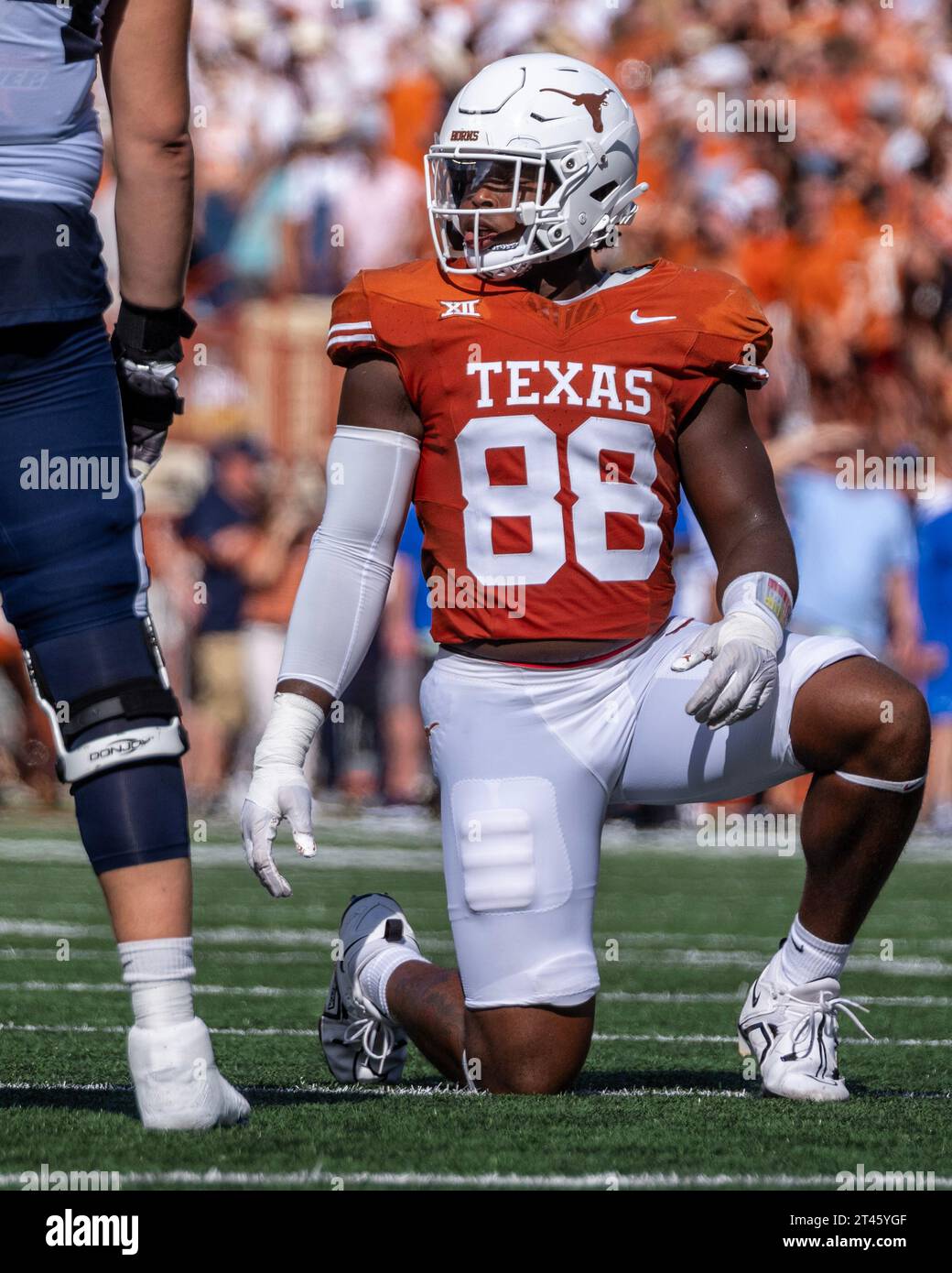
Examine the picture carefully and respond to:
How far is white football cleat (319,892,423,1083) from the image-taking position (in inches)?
153

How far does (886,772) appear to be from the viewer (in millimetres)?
3586

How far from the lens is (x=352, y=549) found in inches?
151

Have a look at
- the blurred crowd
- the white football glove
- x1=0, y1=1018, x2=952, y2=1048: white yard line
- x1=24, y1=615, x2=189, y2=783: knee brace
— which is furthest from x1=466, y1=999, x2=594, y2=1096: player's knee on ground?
the blurred crowd

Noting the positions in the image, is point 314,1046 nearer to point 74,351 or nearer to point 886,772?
point 886,772

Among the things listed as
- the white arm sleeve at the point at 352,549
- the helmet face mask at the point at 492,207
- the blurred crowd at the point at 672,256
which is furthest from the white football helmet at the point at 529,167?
the blurred crowd at the point at 672,256

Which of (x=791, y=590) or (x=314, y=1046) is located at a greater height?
(x=791, y=590)

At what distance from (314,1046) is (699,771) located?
97 centimetres

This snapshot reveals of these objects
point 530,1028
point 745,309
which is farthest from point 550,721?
point 745,309

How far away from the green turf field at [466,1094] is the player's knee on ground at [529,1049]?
0.19ft

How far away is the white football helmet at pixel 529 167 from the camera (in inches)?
155

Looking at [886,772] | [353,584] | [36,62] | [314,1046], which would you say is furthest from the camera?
[314,1046]

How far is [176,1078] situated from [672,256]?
8.63 m

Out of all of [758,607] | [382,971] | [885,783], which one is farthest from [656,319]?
[382,971]

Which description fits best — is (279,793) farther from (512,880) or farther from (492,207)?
(492,207)
